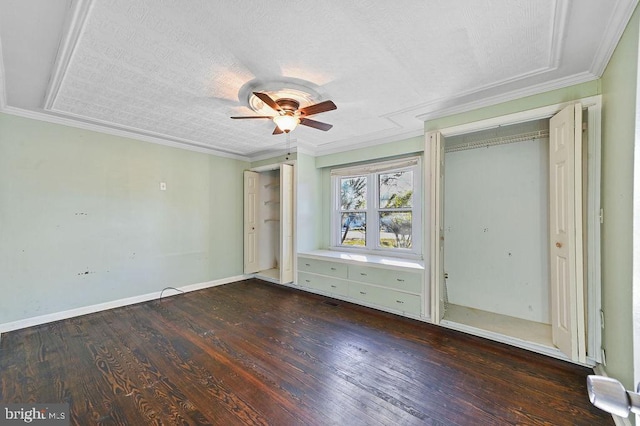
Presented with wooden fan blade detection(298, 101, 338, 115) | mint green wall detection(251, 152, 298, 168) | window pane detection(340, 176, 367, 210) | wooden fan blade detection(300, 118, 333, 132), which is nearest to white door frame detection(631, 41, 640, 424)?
wooden fan blade detection(298, 101, 338, 115)

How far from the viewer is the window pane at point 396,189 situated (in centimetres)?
404

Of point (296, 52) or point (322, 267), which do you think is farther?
point (322, 267)

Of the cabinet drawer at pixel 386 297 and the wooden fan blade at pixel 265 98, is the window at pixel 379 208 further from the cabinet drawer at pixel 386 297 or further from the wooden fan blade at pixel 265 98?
the wooden fan blade at pixel 265 98

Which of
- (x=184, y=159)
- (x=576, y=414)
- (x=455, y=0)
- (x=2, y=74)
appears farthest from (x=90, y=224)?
(x=576, y=414)

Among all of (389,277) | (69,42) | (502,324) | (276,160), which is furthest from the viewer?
(276,160)

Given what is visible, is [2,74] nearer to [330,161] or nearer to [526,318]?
[330,161]

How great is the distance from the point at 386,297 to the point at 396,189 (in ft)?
5.40

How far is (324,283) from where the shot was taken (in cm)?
414

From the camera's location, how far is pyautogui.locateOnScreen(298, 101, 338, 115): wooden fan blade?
2.25 metres

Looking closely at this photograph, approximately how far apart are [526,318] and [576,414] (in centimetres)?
136

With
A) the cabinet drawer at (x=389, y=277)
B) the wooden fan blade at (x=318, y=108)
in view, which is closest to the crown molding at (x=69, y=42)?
the wooden fan blade at (x=318, y=108)

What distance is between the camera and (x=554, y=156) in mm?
2441

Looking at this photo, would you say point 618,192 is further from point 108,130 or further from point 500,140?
point 108,130

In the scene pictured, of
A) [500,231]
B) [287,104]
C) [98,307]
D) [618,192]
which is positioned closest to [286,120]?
[287,104]
